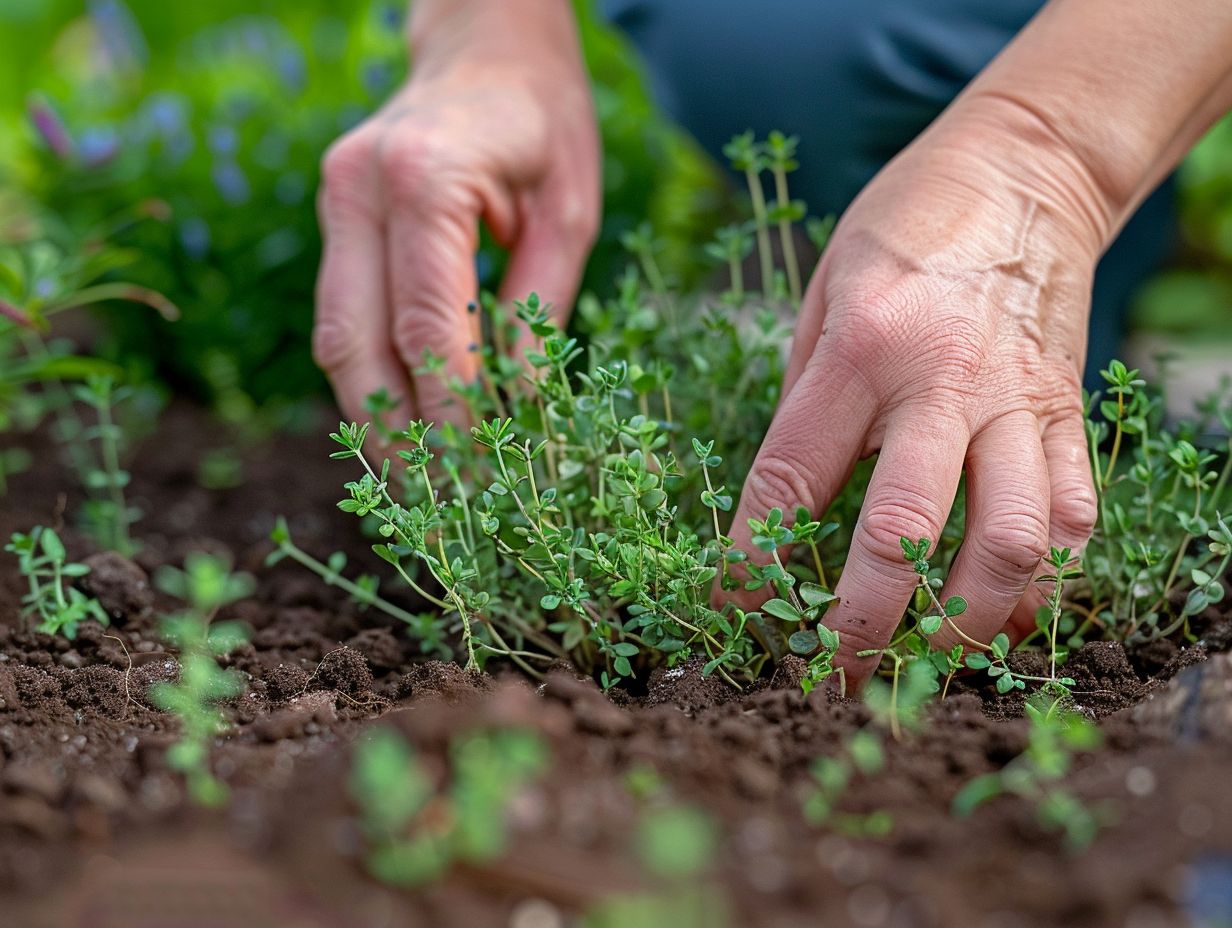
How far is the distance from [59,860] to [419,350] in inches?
44.5

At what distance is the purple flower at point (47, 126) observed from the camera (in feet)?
8.11

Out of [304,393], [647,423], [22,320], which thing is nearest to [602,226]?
[304,393]

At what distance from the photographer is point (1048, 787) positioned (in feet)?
3.26

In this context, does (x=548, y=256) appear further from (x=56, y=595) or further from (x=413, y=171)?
(x=56, y=595)

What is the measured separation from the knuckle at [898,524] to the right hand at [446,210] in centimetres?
68

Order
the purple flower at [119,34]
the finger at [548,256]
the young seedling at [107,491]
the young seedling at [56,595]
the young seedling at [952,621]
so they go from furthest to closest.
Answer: the purple flower at [119,34] → the finger at [548,256] → the young seedling at [107,491] → the young seedling at [56,595] → the young seedling at [952,621]

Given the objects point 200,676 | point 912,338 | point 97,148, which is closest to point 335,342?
point 912,338

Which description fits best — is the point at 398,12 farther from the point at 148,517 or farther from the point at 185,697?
the point at 185,697

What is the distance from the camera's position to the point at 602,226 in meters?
3.22

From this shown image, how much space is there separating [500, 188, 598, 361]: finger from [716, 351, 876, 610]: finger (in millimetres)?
797

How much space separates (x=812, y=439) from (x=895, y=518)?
0.50 feet

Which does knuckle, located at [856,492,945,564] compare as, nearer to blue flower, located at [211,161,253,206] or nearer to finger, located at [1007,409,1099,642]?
finger, located at [1007,409,1099,642]

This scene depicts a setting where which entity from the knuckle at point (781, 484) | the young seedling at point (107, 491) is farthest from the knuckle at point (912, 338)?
the young seedling at point (107, 491)

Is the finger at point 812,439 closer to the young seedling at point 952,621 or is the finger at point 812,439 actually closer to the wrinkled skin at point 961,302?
the wrinkled skin at point 961,302
